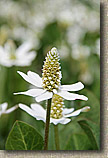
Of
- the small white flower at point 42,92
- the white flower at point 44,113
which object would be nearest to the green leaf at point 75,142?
the white flower at point 44,113

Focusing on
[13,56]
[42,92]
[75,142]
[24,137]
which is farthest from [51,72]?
[13,56]

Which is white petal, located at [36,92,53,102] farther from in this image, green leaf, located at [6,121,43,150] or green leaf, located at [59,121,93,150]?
green leaf, located at [59,121,93,150]

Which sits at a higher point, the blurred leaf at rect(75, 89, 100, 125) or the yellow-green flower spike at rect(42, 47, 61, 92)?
the yellow-green flower spike at rect(42, 47, 61, 92)

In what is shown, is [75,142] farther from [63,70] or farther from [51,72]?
[63,70]

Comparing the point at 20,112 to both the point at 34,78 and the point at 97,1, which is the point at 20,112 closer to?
the point at 34,78

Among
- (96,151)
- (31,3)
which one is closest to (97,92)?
(96,151)

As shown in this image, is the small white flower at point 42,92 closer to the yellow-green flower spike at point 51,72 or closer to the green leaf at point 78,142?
the yellow-green flower spike at point 51,72

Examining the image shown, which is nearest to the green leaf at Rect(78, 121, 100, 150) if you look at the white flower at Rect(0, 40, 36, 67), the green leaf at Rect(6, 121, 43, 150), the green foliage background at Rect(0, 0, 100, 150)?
the green foliage background at Rect(0, 0, 100, 150)
